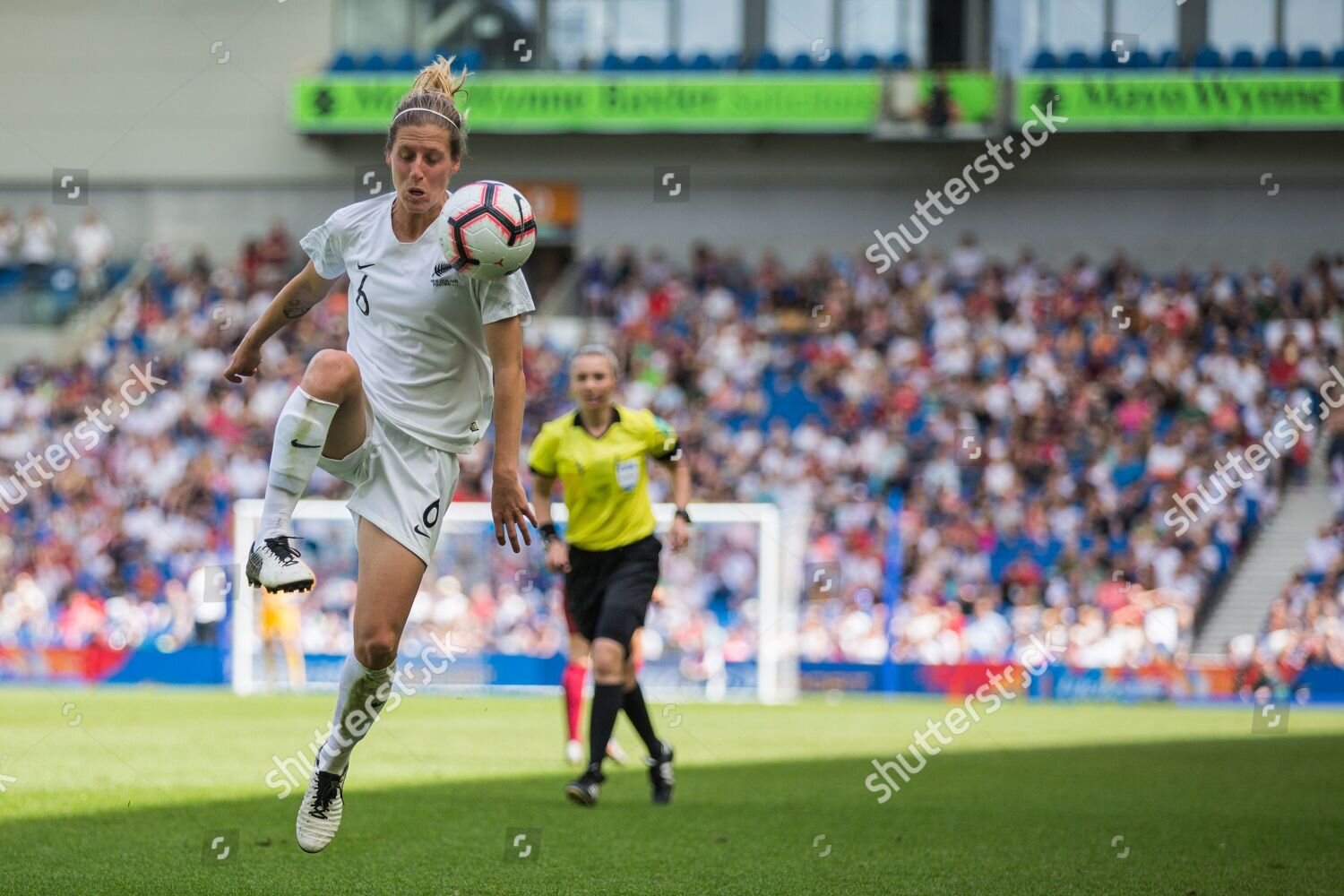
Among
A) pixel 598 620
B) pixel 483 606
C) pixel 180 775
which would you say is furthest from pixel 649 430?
pixel 483 606

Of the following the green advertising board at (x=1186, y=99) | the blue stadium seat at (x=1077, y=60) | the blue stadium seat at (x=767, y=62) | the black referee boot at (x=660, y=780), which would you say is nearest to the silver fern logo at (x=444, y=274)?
the black referee boot at (x=660, y=780)

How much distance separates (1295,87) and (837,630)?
14.1 metres

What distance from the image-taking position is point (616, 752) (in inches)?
508

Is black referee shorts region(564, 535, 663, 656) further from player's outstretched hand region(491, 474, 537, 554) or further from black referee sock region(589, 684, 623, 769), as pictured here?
player's outstretched hand region(491, 474, 537, 554)

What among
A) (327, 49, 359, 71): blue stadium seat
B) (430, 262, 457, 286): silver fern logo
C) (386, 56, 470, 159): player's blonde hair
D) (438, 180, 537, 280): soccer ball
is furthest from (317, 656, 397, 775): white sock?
(327, 49, 359, 71): blue stadium seat

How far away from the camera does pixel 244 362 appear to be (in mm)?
6383

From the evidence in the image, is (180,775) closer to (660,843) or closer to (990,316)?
(660,843)

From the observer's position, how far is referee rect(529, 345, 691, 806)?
31.5 feet

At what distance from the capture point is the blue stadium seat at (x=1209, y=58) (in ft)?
97.8

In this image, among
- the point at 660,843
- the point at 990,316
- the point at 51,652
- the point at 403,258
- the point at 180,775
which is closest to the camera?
the point at 403,258

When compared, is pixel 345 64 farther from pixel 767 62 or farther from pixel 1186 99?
pixel 1186 99

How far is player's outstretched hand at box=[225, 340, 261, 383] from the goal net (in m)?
15.3

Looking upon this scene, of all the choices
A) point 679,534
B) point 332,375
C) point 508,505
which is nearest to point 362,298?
point 332,375

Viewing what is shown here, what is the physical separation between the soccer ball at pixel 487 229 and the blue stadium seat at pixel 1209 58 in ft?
87.2
